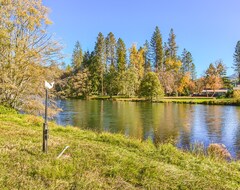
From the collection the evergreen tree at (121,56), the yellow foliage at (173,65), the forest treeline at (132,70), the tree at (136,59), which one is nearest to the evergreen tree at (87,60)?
the forest treeline at (132,70)

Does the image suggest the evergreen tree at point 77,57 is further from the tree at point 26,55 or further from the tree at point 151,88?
the tree at point 26,55

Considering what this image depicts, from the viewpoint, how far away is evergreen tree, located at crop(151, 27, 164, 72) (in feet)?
208

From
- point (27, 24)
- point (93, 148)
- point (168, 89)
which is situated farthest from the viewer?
point (168, 89)

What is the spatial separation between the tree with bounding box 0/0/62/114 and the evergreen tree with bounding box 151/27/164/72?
49.3m

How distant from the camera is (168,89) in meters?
56.0

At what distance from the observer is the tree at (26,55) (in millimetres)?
14236

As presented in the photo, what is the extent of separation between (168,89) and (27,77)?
44709 mm

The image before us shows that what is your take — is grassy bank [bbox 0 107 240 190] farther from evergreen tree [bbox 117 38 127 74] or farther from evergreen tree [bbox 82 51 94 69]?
evergreen tree [bbox 82 51 94 69]

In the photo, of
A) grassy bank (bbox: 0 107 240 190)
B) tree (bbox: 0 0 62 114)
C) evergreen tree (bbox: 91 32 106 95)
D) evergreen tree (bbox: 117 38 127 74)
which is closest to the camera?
grassy bank (bbox: 0 107 240 190)

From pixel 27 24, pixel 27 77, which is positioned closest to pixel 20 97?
pixel 27 77

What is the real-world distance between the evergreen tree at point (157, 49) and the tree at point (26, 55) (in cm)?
4926

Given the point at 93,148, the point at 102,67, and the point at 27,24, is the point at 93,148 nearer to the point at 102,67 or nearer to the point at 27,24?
the point at 27,24

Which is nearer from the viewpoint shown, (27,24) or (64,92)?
(27,24)

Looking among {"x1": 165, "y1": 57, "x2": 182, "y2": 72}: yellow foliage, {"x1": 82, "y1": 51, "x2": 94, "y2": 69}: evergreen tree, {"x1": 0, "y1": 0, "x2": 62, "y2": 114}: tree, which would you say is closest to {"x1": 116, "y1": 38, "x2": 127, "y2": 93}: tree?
{"x1": 82, "y1": 51, "x2": 94, "y2": 69}: evergreen tree
